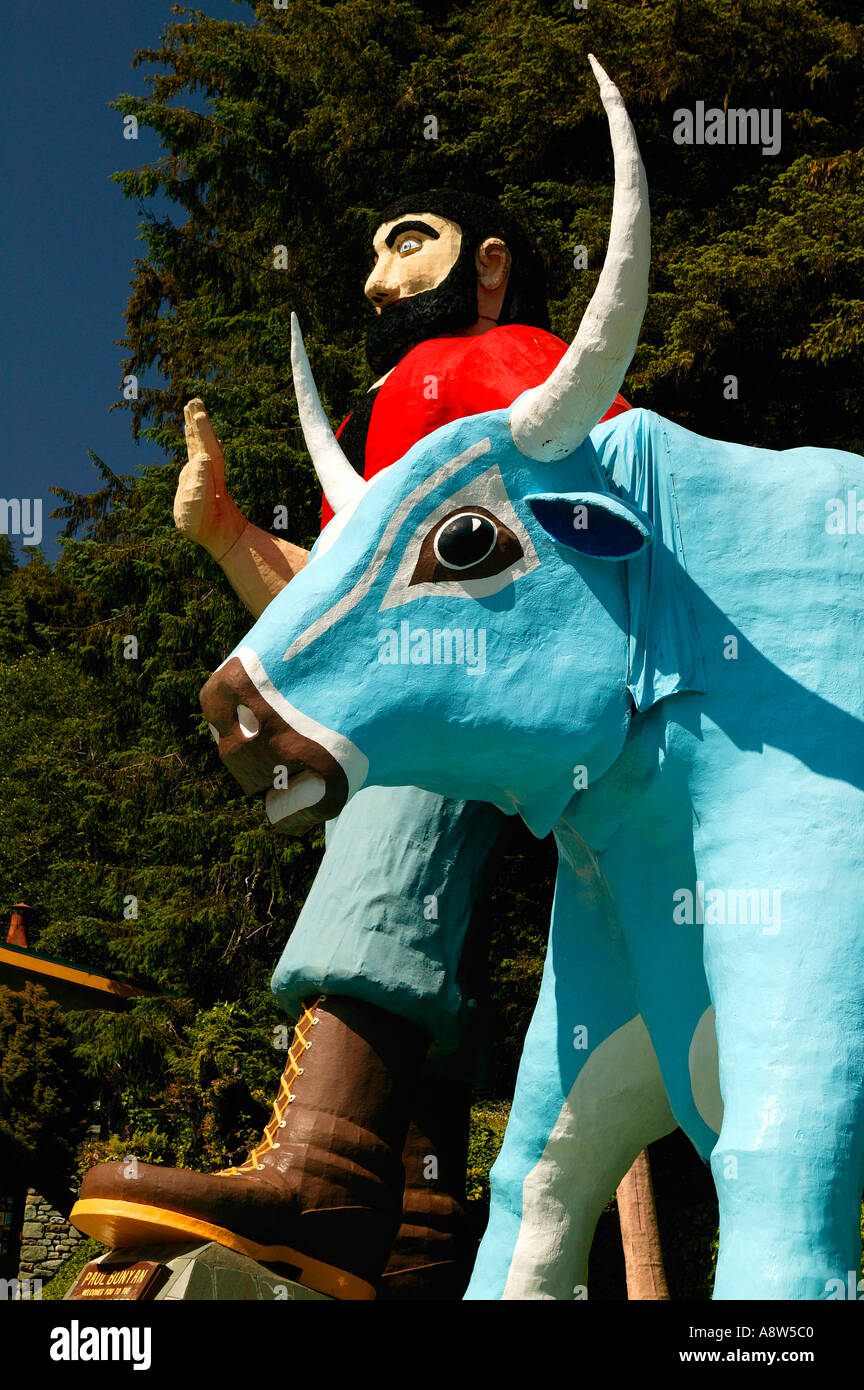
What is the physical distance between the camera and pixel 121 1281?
337 centimetres

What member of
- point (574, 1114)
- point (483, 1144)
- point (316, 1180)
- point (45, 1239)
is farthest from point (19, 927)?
point (574, 1114)

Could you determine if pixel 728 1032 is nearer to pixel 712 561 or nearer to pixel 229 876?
pixel 712 561

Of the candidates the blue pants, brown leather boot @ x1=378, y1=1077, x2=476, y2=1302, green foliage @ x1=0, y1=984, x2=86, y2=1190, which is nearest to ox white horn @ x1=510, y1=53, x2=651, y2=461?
the blue pants

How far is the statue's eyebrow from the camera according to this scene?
4.59m

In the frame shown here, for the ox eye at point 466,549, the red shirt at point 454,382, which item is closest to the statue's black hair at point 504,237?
the red shirt at point 454,382

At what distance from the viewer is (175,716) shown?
392 inches

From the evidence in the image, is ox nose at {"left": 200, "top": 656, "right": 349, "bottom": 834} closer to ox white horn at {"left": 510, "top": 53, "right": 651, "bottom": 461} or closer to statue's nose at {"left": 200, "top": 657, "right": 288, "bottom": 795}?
statue's nose at {"left": 200, "top": 657, "right": 288, "bottom": 795}

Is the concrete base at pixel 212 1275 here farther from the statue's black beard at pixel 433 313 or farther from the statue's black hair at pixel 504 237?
the statue's black hair at pixel 504 237

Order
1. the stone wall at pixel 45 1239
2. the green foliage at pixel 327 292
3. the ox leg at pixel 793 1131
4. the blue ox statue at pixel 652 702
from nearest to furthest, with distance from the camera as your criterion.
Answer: the ox leg at pixel 793 1131, the blue ox statue at pixel 652 702, the green foliage at pixel 327 292, the stone wall at pixel 45 1239

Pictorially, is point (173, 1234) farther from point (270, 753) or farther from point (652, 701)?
point (652, 701)

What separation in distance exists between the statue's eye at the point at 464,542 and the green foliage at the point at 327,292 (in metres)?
4.89

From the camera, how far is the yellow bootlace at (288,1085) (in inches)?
148

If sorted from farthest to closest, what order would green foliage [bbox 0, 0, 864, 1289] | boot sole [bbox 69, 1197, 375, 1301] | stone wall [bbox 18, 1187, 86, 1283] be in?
stone wall [bbox 18, 1187, 86, 1283] → green foliage [bbox 0, 0, 864, 1289] → boot sole [bbox 69, 1197, 375, 1301]

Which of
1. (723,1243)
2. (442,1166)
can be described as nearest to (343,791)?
(723,1243)
